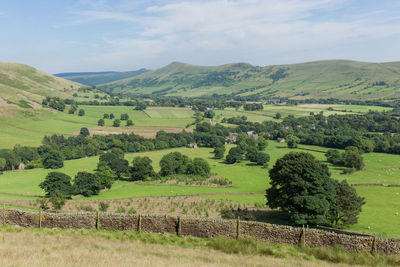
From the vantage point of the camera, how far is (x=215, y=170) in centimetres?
8956

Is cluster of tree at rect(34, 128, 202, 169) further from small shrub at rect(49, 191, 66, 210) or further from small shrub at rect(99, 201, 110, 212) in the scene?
small shrub at rect(99, 201, 110, 212)

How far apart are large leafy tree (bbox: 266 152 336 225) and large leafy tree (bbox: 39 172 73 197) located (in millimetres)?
43461

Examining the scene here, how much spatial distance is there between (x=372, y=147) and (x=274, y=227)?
102m

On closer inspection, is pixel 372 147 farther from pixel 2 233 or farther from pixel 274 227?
pixel 2 233

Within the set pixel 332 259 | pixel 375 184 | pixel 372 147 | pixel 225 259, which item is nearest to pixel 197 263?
pixel 225 259

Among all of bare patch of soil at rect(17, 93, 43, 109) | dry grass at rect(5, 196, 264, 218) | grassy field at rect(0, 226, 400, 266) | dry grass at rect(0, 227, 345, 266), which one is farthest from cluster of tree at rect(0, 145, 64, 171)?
bare patch of soil at rect(17, 93, 43, 109)

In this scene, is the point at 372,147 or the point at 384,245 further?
the point at 372,147

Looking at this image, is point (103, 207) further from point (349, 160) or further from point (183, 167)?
point (349, 160)

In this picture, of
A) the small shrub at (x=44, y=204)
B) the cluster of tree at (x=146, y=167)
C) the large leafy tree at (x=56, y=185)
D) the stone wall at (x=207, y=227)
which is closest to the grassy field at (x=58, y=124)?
the cluster of tree at (x=146, y=167)

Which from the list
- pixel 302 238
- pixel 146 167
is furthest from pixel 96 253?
pixel 146 167

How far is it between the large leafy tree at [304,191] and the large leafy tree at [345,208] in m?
1.46

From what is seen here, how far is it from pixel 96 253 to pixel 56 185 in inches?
1838

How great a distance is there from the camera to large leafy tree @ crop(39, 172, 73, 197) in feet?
199

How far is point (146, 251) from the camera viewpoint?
2208 cm
